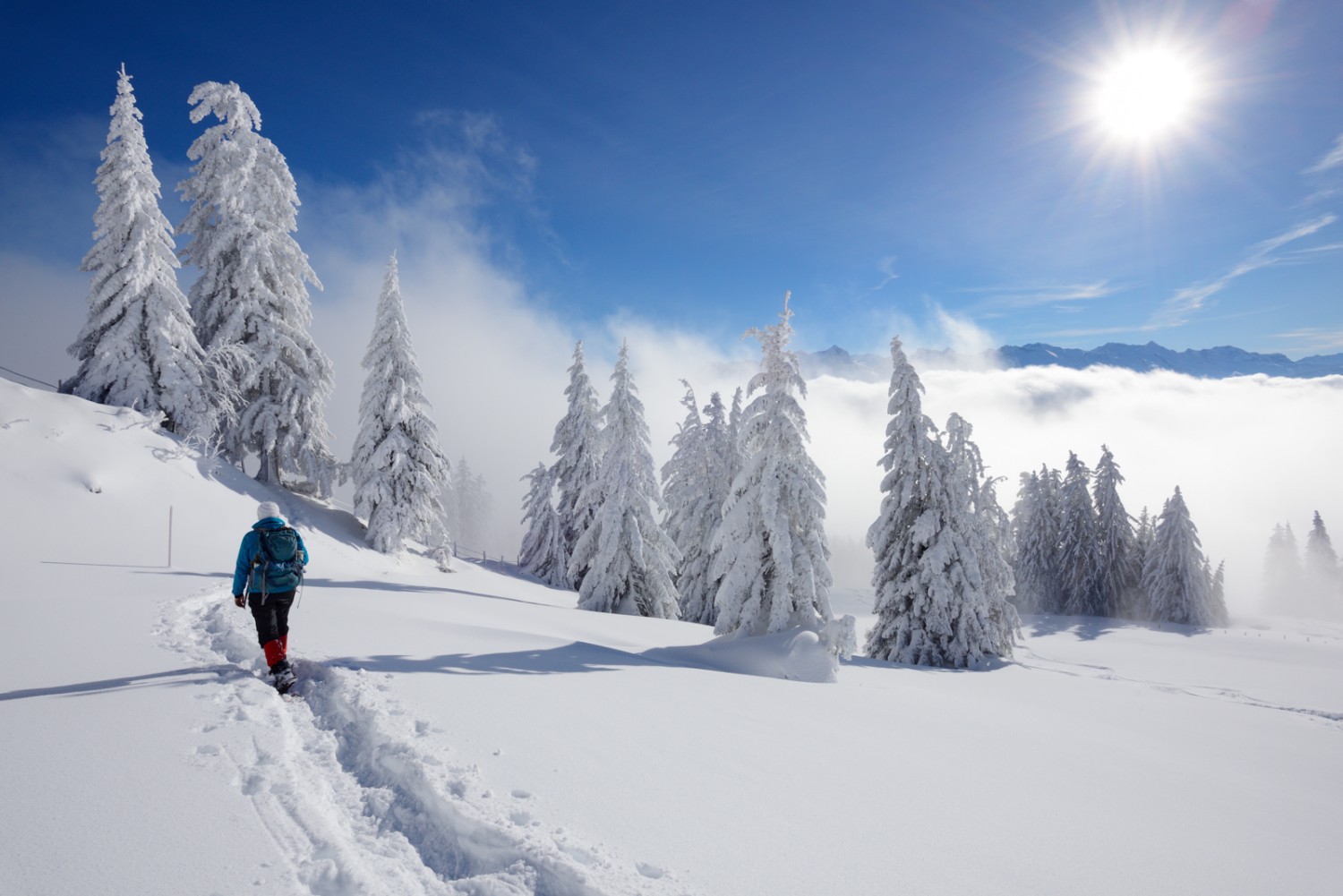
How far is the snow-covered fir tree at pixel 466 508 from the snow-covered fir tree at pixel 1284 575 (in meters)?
95.4

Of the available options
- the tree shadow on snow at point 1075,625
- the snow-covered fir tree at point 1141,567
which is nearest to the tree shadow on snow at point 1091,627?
the tree shadow on snow at point 1075,625

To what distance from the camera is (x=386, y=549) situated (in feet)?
85.5

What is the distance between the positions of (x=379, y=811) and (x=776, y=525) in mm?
12140

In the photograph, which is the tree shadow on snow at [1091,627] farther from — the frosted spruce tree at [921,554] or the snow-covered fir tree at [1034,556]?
the frosted spruce tree at [921,554]

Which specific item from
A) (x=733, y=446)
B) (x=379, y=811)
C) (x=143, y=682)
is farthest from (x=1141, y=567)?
(x=143, y=682)

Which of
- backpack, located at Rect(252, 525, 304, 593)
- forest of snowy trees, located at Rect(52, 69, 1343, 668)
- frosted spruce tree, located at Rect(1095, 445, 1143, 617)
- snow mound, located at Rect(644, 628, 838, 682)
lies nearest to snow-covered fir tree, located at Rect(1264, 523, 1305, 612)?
frosted spruce tree, located at Rect(1095, 445, 1143, 617)

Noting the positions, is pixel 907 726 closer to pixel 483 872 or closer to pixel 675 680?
pixel 675 680

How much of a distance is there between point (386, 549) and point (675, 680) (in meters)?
20.8

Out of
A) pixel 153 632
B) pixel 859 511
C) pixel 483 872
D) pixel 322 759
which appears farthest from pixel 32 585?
pixel 859 511

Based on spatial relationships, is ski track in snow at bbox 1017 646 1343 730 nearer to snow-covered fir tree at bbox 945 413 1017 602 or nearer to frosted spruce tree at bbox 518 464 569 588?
snow-covered fir tree at bbox 945 413 1017 602

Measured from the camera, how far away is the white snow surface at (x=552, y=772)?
3689 millimetres

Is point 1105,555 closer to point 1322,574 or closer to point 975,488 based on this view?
point 975,488

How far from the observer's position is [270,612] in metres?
7.15

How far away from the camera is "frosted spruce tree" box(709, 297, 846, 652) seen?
15242 mm
